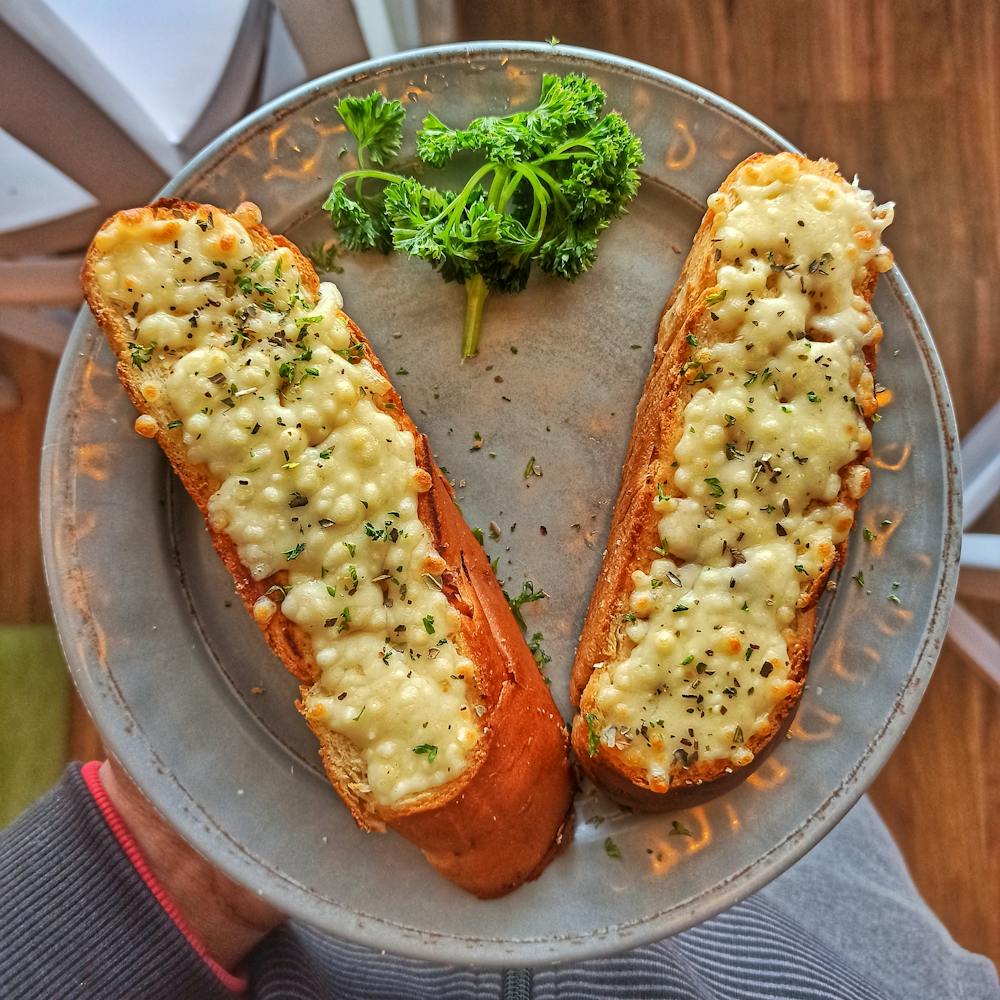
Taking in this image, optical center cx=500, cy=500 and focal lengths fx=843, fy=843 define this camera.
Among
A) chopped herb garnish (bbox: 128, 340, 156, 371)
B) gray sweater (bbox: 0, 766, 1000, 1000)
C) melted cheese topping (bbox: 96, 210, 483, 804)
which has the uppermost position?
chopped herb garnish (bbox: 128, 340, 156, 371)

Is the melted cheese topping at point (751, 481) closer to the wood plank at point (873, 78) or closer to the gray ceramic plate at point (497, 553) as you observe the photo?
the gray ceramic plate at point (497, 553)

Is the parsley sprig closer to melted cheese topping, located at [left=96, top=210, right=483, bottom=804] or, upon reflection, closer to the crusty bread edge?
the crusty bread edge

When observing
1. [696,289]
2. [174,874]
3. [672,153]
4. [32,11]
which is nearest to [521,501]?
[696,289]

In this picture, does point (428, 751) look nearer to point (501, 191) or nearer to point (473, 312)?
point (473, 312)

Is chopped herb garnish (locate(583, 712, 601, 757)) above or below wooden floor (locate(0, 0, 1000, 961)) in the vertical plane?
below

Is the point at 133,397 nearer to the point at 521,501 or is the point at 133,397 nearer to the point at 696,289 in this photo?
the point at 521,501

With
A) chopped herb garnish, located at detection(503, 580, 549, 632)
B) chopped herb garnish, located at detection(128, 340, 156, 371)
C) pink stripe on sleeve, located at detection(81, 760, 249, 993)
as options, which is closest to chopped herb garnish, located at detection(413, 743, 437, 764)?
chopped herb garnish, located at detection(503, 580, 549, 632)
